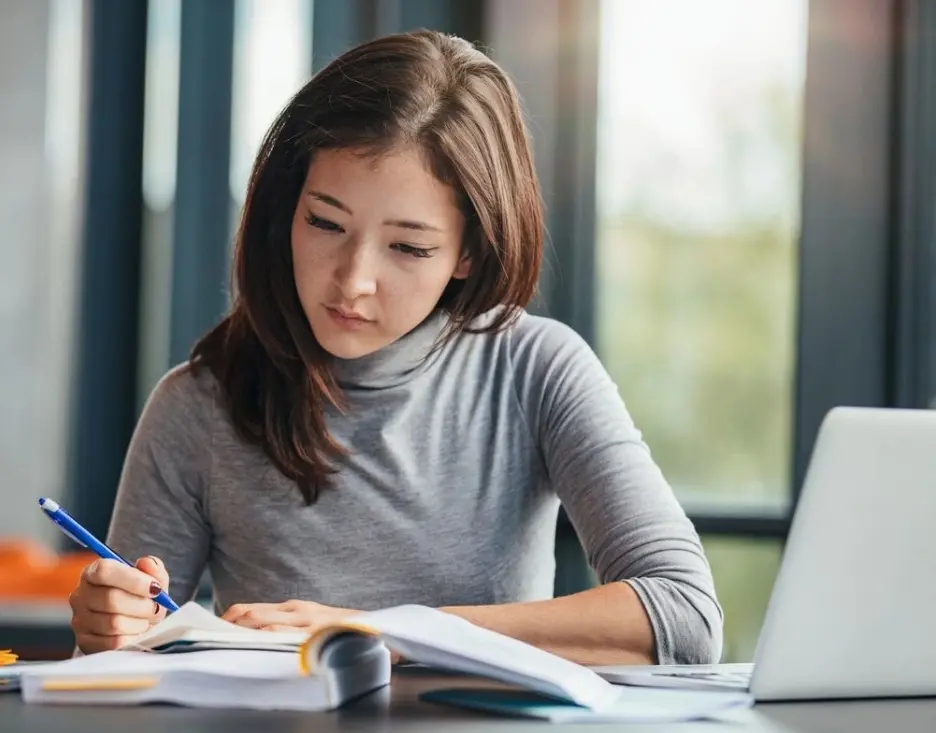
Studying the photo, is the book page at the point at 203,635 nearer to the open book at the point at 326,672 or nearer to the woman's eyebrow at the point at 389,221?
the open book at the point at 326,672

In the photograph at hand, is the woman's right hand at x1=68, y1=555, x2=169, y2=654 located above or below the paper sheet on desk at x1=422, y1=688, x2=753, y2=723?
below

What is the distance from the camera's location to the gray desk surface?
0.73 m

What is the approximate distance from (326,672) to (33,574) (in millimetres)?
1746

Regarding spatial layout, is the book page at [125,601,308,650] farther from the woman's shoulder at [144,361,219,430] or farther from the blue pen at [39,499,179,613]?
the woman's shoulder at [144,361,219,430]

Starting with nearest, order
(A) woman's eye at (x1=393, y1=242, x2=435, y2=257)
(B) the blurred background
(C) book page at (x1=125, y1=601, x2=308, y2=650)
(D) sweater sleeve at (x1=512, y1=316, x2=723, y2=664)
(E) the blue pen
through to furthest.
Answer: (C) book page at (x1=125, y1=601, x2=308, y2=650) → (E) the blue pen → (D) sweater sleeve at (x1=512, y1=316, x2=723, y2=664) → (A) woman's eye at (x1=393, y1=242, x2=435, y2=257) → (B) the blurred background

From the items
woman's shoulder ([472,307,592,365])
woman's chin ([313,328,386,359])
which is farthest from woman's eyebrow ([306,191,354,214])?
woman's shoulder ([472,307,592,365])

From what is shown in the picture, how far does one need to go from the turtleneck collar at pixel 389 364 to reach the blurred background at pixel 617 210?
103cm

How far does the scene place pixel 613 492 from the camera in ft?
4.39

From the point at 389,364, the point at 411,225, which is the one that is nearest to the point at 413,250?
the point at 411,225

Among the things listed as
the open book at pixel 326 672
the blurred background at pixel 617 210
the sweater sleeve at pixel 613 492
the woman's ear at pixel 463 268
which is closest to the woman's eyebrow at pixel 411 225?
the woman's ear at pixel 463 268

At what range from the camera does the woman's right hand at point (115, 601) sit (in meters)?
1.11

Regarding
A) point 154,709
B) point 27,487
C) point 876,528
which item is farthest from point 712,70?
point 154,709

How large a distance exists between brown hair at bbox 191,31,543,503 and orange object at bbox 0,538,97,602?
3.27 ft

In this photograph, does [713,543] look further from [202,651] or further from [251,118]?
[202,651]
